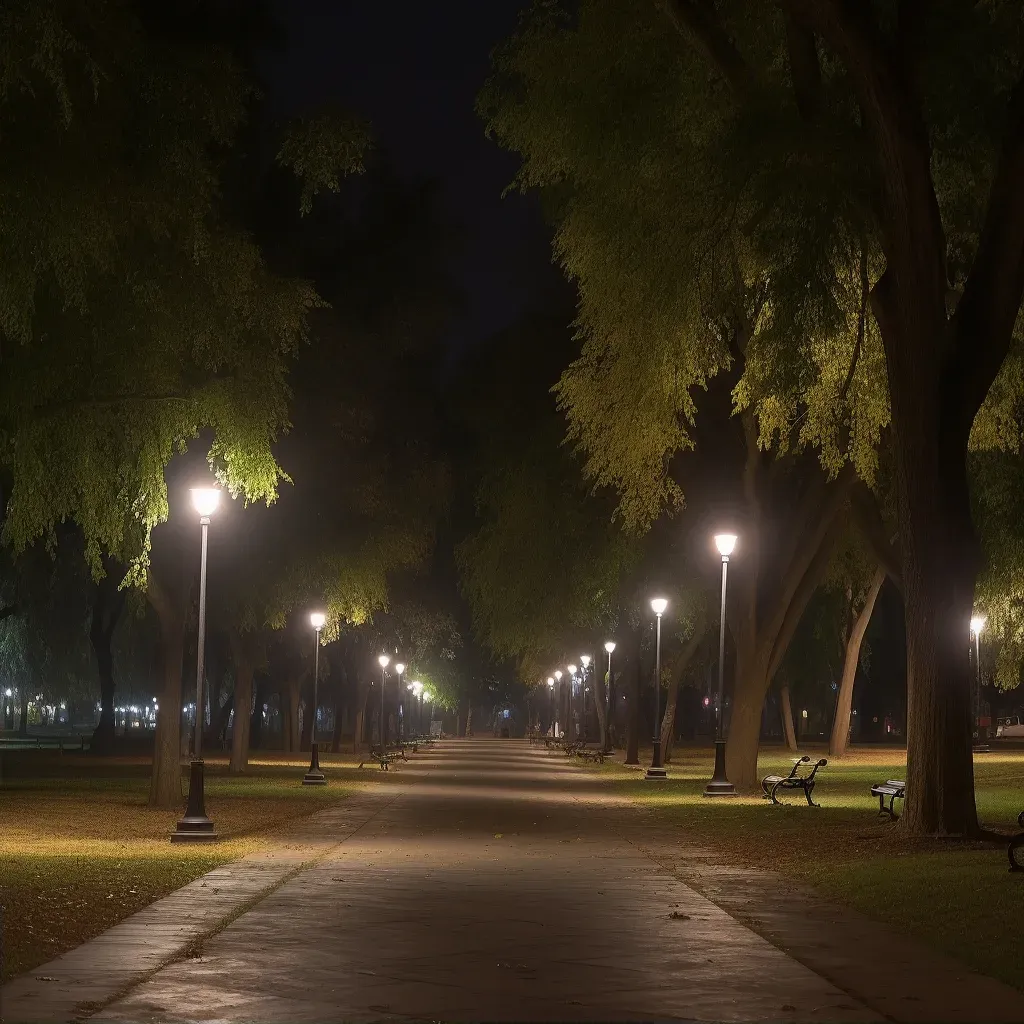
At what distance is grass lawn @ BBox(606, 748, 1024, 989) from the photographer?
12523mm

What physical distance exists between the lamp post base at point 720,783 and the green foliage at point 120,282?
578 inches

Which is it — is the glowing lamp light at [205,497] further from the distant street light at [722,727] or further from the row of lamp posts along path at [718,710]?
the distant street light at [722,727]

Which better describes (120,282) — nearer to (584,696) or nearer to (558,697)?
(584,696)

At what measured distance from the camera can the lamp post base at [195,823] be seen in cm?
2109

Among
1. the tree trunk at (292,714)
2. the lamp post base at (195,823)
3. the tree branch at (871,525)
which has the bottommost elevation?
the lamp post base at (195,823)

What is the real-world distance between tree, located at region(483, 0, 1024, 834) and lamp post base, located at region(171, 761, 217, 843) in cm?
796

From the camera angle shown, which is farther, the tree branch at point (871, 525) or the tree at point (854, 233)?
the tree branch at point (871, 525)

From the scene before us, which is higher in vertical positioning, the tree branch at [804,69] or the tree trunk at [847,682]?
the tree branch at [804,69]

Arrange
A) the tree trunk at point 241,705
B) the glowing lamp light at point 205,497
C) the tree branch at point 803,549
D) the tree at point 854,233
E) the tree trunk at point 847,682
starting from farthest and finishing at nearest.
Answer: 1. the tree trunk at point 847,682
2. the tree trunk at point 241,705
3. the tree branch at point 803,549
4. the glowing lamp light at point 205,497
5. the tree at point 854,233

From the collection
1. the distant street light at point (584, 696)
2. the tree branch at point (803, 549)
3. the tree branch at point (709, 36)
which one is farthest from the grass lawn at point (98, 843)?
the distant street light at point (584, 696)

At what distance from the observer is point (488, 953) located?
452 inches

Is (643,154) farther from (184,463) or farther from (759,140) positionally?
(184,463)

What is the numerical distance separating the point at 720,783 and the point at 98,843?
1634 cm

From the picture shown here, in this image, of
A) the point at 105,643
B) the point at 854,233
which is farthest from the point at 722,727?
the point at 105,643
